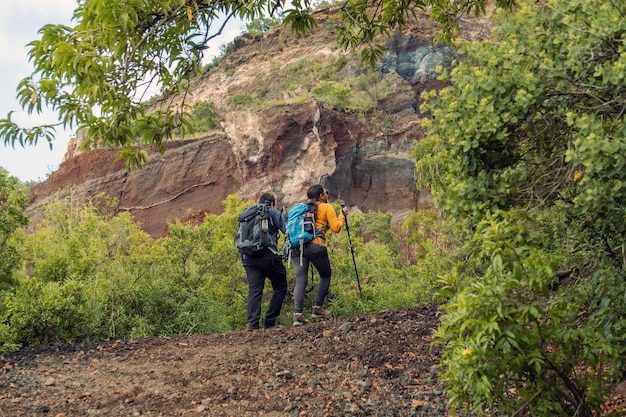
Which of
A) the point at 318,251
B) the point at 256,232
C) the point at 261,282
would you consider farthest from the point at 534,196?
the point at 261,282

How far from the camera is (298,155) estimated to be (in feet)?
158

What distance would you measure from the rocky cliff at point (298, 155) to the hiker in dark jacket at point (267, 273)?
36.7 m

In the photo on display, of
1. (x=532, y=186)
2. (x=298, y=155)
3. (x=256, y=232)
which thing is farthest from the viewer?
(x=298, y=155)

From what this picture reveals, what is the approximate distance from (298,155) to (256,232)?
130 feet

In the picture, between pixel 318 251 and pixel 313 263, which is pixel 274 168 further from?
pixel 318 251

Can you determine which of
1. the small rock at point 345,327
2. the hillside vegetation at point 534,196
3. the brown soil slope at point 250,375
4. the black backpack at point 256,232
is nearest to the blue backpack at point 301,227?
the black backpack at point 256,232

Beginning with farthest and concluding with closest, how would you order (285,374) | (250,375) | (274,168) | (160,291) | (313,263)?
(274,168) → (160,291) → (313,263) → (250,375) → (285,374)

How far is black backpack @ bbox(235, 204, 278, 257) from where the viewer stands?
8.49m

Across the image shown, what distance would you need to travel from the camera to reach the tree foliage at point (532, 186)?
10.7ft

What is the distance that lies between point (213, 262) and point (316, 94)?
39.0m

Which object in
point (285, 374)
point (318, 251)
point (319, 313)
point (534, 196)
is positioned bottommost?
point (319, 313)

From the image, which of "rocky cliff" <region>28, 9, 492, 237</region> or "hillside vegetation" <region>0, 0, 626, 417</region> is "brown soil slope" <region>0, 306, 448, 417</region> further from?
"rocky cliff" <region>28, 9, 492, 237</region>

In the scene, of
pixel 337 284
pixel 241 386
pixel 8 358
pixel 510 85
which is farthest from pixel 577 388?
pixel 337 284

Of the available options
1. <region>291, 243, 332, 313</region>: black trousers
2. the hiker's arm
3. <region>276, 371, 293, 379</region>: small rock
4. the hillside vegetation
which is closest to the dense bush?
<region>291, 243, 332, 313</region>: black trousers
